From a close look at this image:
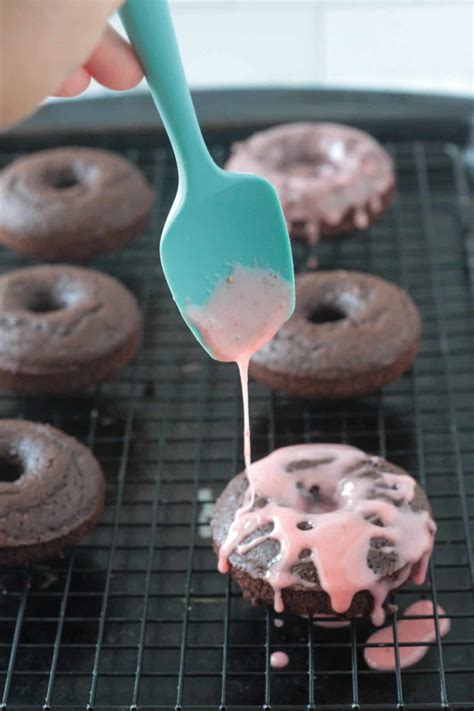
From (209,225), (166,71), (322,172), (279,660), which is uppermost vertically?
(166,71)

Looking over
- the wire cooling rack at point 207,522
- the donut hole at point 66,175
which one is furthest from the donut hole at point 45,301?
the donut hole at point 66,175

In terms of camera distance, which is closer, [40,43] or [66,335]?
[40,43]

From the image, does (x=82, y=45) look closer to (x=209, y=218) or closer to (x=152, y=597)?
(x=209, y=218)

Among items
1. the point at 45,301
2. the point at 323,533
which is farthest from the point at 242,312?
the point at 45,301

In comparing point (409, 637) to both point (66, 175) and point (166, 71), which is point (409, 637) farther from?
point (66, 175)

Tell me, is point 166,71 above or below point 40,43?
below

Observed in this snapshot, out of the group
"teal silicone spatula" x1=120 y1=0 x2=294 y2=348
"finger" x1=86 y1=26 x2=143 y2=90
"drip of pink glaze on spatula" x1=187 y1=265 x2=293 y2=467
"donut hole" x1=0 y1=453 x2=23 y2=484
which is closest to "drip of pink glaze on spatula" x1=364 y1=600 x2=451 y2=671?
"drip of pink glaze on spatula" x1=187 y1=265 x2=293 y2=467
